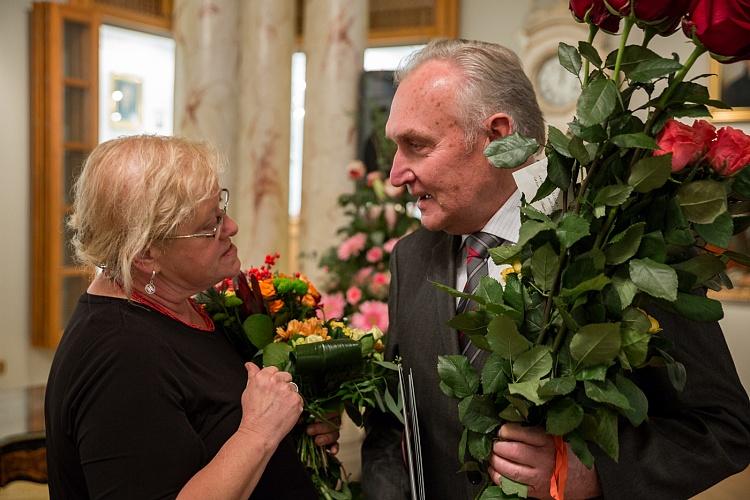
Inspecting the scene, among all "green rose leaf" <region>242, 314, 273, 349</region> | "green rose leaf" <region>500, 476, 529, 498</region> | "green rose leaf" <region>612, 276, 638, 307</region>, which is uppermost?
"green rose leaf" <region>612, 276, 638, 307</region>

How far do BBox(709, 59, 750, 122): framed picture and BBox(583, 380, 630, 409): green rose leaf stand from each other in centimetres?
498

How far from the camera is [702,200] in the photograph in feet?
3.15

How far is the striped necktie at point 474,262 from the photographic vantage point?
4.99 feet

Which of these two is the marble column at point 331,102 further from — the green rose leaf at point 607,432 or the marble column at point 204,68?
the green rose leaf at point 607,432

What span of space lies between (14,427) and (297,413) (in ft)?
9.85

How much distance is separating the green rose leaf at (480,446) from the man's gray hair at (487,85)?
602 mm

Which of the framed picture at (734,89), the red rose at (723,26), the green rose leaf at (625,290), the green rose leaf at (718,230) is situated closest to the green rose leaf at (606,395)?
the green rose leaf at (625,290)

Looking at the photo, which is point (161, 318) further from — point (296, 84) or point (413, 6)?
point (296, 84)

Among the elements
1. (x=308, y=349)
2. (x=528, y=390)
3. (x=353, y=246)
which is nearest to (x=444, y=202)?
(x=308, y=349)

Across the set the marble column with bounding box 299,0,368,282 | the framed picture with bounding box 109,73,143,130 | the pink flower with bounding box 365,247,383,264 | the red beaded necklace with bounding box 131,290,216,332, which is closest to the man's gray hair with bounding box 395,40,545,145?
the red beaded necklace with bounding box 131,290,216,332

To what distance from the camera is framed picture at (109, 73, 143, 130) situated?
695 centimetres

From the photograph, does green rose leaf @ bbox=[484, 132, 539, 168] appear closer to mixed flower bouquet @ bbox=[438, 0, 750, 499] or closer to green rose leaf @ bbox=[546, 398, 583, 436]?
mixed flower bouquet @ bbox=[438, 0, 750, 499]

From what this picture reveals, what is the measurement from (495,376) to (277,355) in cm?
61

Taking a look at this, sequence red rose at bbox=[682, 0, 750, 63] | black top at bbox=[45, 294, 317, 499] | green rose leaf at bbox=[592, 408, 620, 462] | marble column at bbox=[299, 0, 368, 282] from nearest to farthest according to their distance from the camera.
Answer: red rose at bbox=[682, 0, 750, 63] → green rose leaf at bbox=[592, 408, 620, 462] → black top at bbox=[45, 294, 317, 499] → marble column at bbox=[299, 0, 368, 282]
